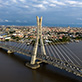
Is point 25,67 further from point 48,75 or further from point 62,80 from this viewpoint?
point 62,80

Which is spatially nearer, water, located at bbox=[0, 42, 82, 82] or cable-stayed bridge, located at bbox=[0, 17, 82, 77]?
water, located at bbox=[0, 42, 82, 82]

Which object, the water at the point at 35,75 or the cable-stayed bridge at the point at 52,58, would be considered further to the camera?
the cable-stayed bridge at the point at 52,58

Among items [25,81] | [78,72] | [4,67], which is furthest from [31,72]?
[78,72]

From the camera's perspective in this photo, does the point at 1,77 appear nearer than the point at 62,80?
No

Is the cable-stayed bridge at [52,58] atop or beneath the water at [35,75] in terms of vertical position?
atop

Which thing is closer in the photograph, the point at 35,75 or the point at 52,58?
the point at 35,75

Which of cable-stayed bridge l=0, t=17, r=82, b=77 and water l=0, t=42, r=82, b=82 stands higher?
cable-stayed bridge l=0, t=17, r=82, b=77

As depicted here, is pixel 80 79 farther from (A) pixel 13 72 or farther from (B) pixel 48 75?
(A) pixel 13 72

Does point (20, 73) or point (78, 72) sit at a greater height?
point (78, 72)

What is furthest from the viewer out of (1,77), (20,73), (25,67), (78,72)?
(25,67)

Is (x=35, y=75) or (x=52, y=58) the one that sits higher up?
(x=52, y=58)

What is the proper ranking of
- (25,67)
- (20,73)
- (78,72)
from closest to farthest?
(78,72) → (20,73) → (25,67)
